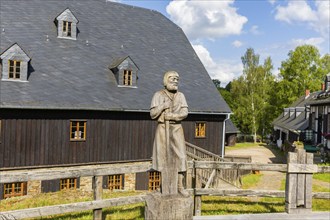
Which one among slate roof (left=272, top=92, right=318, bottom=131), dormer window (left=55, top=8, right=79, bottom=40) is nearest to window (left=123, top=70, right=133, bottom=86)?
dormer window (left=55, top=8, right=79, bottom=40)

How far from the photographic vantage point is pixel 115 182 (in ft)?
59.3

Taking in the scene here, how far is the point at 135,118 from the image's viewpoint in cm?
1834

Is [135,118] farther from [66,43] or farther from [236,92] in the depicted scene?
[236,92]

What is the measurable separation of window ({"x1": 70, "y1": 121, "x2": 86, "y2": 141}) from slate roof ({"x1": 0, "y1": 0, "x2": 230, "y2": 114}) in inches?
42.3

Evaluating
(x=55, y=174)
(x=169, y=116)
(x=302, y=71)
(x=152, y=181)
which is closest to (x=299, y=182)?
(x=169, y=116)

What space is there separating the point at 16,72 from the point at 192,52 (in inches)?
513

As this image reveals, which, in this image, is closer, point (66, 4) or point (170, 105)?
point (170, 105)

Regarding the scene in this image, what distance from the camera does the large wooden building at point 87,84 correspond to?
15.3m

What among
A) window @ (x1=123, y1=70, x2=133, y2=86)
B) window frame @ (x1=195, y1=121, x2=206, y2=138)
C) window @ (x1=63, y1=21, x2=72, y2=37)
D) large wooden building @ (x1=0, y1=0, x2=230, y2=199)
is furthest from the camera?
window frame @ (x1=195, y1=121, x2=206, y2=138)

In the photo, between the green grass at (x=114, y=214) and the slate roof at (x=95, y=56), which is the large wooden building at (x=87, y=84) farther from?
the green grass at (x=114, y=214)

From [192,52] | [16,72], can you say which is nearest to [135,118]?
[16,72]

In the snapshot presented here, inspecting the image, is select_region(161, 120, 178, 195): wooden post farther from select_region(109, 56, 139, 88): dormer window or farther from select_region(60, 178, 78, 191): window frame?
select_region(109, 56, 139, 88): dormer window

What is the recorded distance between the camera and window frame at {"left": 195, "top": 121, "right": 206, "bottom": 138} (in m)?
20.7

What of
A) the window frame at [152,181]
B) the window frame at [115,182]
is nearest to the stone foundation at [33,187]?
the window frame at [115,182]
